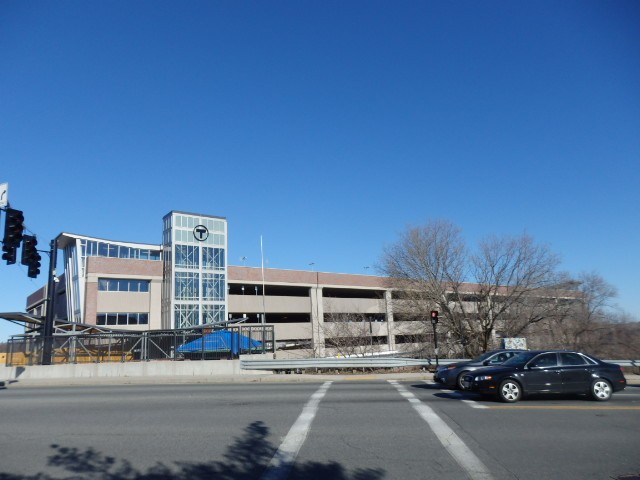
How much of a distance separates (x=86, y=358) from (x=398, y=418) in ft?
64.0

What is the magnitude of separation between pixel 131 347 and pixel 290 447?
19124 mm

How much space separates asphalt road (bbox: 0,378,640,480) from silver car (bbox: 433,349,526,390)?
234 cm

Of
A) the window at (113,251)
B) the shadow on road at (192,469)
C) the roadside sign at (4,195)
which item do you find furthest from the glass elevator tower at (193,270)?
the shadow on road at (192,469)

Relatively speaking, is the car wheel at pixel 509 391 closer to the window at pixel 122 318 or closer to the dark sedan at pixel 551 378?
the dark sedan at pixel 551 378

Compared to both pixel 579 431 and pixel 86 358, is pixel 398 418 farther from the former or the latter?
pixel 86 358

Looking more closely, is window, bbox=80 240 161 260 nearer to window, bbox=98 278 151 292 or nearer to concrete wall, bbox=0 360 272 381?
window, bbox=98 278 151 292

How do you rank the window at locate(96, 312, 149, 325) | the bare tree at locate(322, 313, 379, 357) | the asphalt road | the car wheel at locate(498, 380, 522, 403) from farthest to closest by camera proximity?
1. the window at locate(96, 312, 149, 325)
2. the bare tree at locate(322, 313, 379, 357)
3. the car wheel at locate(498, 380, 522, 403)
4. the asphalt road

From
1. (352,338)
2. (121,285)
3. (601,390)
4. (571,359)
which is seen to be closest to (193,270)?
(121,285)

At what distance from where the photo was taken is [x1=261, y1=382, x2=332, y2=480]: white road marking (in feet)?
20.8

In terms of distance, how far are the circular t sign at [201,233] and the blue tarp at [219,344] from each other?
2785cm

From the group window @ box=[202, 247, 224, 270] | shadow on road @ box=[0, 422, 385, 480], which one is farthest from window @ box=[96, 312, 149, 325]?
shadow on road @ box=[0, 422, 385, 480]

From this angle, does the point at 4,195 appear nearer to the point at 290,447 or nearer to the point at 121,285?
the point at 290,447


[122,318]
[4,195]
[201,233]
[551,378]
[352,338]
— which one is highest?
[201,233]

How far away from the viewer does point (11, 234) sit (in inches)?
675
